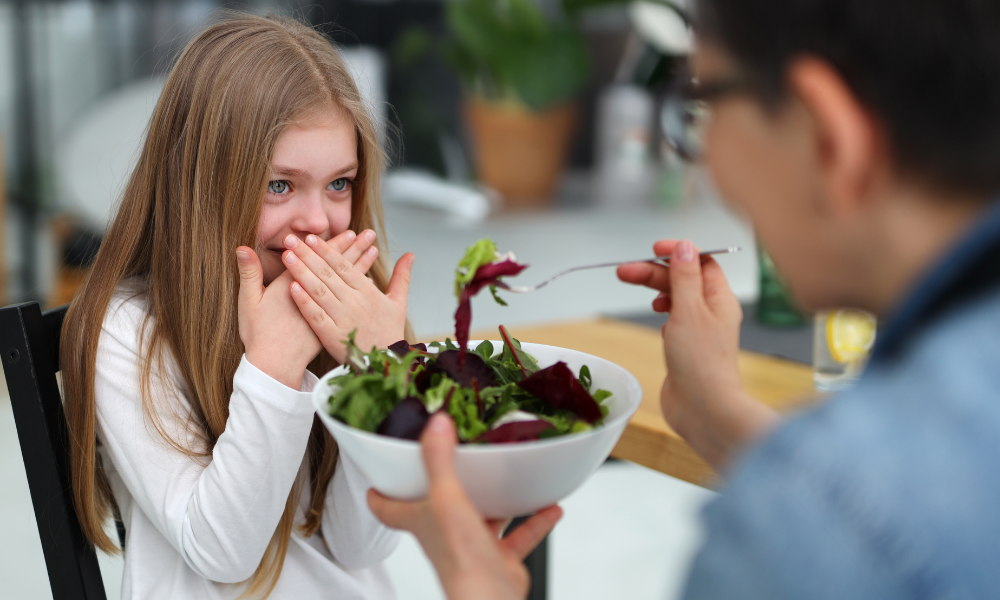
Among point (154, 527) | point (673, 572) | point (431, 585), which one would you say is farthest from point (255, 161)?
point (673, 572)

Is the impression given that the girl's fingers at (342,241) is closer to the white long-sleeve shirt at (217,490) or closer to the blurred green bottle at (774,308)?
the white long-sleeve shirt at (217,490)

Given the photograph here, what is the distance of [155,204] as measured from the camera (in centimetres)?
100

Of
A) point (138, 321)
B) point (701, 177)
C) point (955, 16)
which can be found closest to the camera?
point (955, 16)

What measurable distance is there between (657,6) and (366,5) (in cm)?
136

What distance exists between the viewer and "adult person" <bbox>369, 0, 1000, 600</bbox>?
41cm

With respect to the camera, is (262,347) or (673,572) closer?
(262,347)

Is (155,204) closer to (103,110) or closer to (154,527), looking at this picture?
(154,527)

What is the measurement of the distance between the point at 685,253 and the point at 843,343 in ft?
1.88

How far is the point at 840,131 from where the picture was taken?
48cm

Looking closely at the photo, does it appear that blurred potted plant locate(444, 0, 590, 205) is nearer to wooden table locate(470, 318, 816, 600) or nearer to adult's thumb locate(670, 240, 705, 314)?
wooden table locate(470, 318, 816, 600)

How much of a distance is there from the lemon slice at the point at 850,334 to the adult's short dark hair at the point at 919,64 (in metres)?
0.73

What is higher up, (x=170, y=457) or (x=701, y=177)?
(x=170, y=457)

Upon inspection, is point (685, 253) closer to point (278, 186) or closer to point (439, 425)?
point (439, 425)

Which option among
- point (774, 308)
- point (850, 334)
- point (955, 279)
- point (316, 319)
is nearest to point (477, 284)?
point (316, 319)
